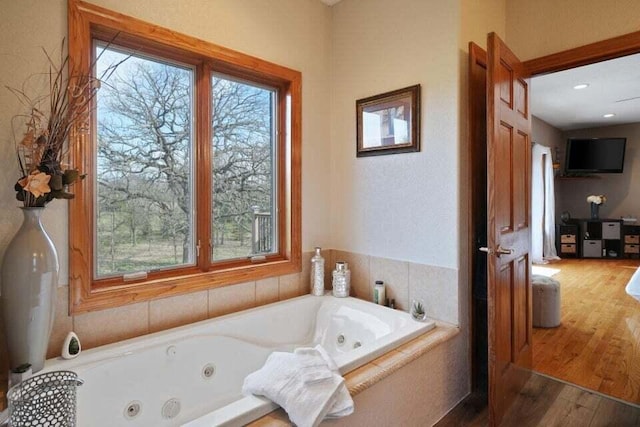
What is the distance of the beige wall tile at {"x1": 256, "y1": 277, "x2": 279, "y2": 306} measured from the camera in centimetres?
227

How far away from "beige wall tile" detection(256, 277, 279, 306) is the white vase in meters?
1.11

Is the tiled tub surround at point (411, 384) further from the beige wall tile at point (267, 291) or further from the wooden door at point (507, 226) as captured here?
the beige wall tile at point (267, 291)

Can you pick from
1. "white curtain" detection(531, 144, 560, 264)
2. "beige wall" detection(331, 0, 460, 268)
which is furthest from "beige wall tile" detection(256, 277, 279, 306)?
"white curtain" detection(531, 144, 560, 264)

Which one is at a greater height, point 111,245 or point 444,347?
point 111,245

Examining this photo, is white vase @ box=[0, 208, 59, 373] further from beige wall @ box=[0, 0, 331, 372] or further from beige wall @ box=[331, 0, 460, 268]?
beige wall @ box=[331, 0, 460, 268]

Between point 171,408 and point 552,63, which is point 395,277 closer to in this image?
point 171,408

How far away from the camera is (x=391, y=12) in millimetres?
2307

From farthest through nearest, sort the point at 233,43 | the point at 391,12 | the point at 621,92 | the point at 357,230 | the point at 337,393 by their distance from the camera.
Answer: the point at 621,92 → the point at 357,230 → the point at 391,12 → the point at 233,43 → the point at 337,393

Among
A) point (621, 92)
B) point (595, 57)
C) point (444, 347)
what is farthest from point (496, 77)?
point (621, 92)

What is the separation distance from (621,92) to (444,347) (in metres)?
5.21

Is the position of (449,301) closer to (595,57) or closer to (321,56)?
(595,57)

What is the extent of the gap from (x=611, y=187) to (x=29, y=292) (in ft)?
29.9

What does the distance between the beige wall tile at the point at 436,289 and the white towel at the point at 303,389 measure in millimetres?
968

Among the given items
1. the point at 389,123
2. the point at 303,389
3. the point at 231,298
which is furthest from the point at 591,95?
the point at 303,389
